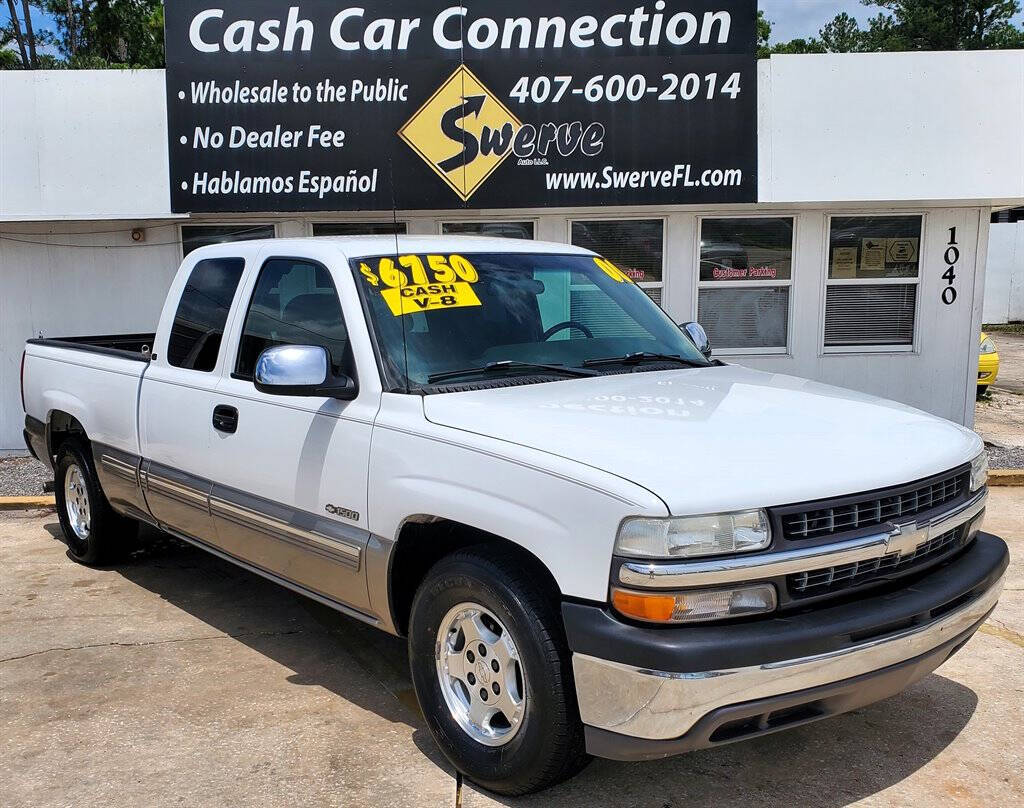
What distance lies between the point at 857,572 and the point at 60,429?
512cm

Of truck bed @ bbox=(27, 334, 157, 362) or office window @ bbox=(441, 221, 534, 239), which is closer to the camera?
truck bed @ bbox=(27, 334, 157, 362)

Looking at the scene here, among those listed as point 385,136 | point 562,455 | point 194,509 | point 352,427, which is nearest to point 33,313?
point 385,136

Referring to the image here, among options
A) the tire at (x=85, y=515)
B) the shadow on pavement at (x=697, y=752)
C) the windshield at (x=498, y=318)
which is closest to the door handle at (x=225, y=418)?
the windshield at (x=498, y=318)

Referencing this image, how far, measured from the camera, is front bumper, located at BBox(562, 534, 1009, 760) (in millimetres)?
2928

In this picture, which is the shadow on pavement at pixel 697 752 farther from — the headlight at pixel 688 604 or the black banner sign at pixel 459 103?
the black banner sign at pixel 459 103

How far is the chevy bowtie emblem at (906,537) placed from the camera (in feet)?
10.6

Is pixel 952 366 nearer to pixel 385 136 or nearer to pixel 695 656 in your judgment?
pixel 385 136

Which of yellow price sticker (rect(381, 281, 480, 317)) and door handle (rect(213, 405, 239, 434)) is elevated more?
yellow price sticker (rect(381, 281, 480, 317))

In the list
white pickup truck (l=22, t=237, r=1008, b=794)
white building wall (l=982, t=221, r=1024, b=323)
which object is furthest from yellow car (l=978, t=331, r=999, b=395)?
white building wall (l=982, t=221, r=1024, b=323)

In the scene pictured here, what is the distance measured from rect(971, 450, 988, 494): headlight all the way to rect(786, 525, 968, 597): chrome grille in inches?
13.1

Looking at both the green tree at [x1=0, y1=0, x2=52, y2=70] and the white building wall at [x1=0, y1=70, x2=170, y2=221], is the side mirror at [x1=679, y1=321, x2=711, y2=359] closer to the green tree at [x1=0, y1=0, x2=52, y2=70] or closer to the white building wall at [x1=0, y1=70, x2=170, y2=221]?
the white building wall at [x1=0, y1=70, x2=170, y2=221]

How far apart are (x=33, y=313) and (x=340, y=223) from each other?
10.3ft

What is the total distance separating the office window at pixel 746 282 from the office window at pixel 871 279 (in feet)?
1.60

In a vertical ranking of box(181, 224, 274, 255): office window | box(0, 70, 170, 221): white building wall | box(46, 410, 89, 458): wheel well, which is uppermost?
box(0, 70, 170, 221): white building wall
